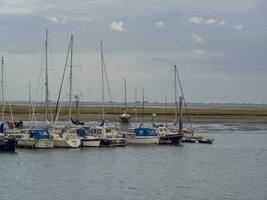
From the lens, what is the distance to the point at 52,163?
6016 cm

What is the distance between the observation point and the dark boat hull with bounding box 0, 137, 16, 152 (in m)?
66.4

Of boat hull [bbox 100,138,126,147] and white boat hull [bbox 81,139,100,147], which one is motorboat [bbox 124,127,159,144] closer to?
boat hull [bbox 100,138,126,147]

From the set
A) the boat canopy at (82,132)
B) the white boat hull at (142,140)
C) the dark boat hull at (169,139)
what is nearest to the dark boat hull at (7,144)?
the boat canopy at (82,132)

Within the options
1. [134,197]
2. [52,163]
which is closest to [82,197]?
[134,197]

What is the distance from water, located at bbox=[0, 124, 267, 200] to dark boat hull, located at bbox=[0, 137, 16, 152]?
115 cm

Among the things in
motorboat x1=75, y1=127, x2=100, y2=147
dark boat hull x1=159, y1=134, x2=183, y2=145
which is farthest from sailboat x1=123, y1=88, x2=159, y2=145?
motorboat x1=75, y1=127, x2=100, y2=147

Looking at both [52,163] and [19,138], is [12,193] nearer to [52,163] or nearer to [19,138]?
[52,163]

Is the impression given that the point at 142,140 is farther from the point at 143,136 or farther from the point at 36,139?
the point at 36,139

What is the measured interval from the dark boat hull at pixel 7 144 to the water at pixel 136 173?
1.15 meters

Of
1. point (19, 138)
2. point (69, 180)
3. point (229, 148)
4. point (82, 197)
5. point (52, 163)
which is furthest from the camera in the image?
point (229, 148)

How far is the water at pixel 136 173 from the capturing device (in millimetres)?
43562

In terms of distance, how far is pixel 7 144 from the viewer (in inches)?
2618

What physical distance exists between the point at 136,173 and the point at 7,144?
17.0 meters

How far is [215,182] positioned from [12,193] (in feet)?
47.6
